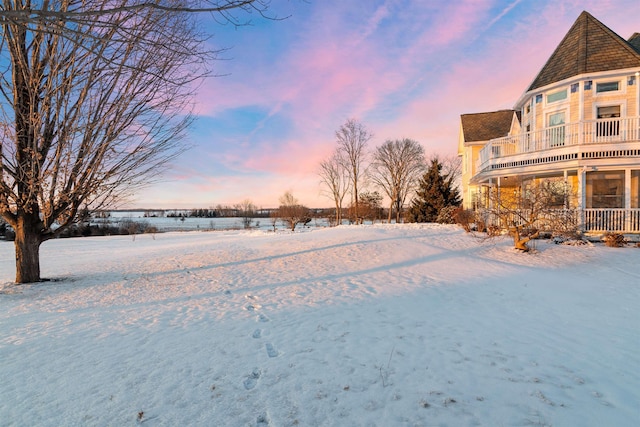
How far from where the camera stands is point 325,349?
4051 mm

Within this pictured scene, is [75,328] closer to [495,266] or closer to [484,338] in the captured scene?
[484,338]

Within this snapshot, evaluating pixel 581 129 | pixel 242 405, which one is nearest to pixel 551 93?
pixel 581 129

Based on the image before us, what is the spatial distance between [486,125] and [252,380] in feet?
86.5

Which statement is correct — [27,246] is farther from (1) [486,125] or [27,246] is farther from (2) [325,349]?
(1) [486,125]

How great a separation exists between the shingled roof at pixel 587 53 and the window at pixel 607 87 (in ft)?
2.36

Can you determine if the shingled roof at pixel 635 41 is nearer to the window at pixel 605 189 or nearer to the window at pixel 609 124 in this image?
the window at pixel 609 124

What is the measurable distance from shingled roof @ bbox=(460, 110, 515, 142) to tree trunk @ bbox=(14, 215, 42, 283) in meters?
25.0

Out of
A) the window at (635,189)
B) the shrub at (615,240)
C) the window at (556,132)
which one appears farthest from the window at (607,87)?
the shrub at (615,240)

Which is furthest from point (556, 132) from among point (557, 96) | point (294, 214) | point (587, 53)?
point (294, 214)

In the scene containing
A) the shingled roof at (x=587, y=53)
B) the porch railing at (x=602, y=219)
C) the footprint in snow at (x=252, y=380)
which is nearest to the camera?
the footprint in snow at (x=252, y=380)

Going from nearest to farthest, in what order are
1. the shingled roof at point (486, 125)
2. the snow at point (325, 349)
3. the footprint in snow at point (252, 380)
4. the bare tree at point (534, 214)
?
the snow at point (325, 349)
the footprint in snow at point (252, 380)
the bare tree at point (534, 214)
the shingled roof at point (486, 125)

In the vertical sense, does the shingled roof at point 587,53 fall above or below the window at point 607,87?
above

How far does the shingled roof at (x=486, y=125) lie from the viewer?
22.8 meters

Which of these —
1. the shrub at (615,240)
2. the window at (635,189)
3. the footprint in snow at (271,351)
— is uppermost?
the window at (635,189)
